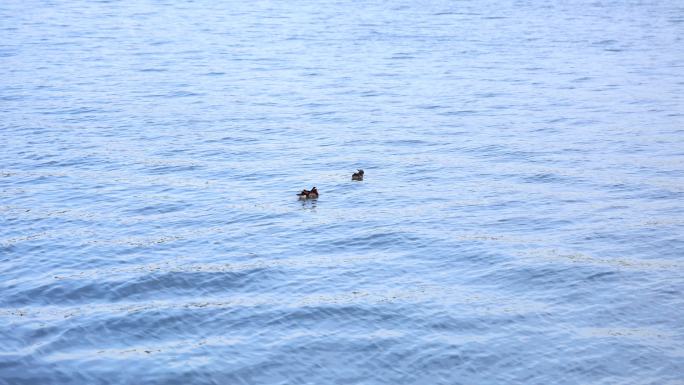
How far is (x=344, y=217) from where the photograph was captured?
100ft

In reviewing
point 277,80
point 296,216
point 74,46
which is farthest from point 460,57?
point 296,216

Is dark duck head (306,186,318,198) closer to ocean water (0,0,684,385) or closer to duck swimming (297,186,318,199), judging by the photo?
duck swimming (297,186,318,199)

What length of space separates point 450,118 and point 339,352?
977 inches

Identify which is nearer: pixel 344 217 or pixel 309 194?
pixel 344 217

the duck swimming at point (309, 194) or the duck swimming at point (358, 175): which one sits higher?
the duck swimming at point (309, 194)

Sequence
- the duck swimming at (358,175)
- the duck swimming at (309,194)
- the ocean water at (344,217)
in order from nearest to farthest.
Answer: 1. the ocean water at (344,217)
2. the duck swimming at (309,194)
3. the duck swimming at (358,175)

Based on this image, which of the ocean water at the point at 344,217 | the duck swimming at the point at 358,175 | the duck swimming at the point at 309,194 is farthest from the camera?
the duck swimming at the point at 358,175

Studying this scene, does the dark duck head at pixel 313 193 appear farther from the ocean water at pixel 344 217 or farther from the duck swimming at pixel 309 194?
the ocean water at pixel 344 217

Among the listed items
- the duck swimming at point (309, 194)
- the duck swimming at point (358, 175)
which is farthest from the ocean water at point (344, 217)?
the duck swimming at point (358, 175)

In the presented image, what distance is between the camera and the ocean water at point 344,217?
21.3 metres

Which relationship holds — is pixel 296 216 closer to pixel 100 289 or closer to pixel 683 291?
pixel 100 289

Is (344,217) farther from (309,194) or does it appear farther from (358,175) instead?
(358,175)

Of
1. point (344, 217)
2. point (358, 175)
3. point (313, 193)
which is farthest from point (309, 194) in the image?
point (358, 175)

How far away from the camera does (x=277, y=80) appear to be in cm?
5431
